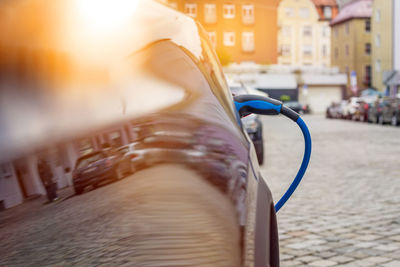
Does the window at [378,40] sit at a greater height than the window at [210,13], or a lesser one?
lesser

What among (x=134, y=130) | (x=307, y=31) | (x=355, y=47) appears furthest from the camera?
(x=307, y=31)

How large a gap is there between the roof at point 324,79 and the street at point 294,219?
5051cm

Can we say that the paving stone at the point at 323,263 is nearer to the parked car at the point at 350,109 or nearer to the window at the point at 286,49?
the parked car at the point at 350,109

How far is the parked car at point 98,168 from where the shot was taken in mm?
937

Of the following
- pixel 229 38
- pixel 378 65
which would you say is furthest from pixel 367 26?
pixel 229 38

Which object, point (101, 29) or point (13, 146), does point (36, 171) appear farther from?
point (101, 29)

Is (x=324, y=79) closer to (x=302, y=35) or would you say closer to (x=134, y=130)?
(x=302, y=35)

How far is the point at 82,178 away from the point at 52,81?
157 mm

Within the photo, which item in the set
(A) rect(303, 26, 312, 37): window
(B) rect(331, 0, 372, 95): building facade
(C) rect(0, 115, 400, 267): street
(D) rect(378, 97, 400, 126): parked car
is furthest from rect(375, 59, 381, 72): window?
(C) rect(0, 115, 400, 267): street

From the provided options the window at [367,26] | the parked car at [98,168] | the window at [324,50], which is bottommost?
the parked car at [98,168]

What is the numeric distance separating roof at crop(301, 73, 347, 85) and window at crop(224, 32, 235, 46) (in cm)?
830

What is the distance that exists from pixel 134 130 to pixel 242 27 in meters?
66.3

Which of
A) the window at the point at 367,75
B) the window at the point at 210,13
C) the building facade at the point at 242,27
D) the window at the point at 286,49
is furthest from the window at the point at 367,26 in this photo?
the window at the point at 210,13

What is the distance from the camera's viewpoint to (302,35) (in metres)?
80.6
